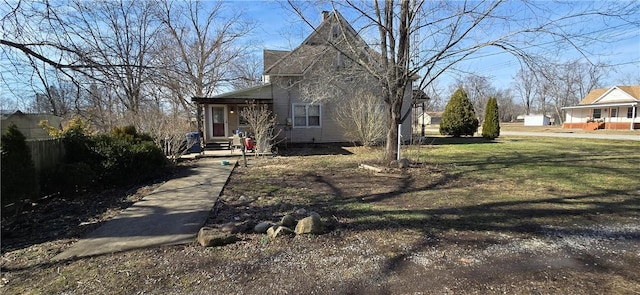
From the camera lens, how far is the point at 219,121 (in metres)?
16.8

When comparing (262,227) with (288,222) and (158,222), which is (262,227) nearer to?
(288,222)

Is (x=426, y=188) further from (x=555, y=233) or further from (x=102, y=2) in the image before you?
(x=102, y=2)

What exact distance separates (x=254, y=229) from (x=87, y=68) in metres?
3.59

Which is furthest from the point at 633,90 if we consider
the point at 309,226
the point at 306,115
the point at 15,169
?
the point at 15,169

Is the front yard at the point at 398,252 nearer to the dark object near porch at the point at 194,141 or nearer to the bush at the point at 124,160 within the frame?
the bush at the point at 124,160

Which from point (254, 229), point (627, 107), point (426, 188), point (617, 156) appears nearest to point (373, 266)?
point (254, 229)

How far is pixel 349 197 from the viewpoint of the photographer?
595 centimetres

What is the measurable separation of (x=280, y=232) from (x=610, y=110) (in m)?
45.0

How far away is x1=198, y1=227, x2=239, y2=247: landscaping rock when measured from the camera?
361 cm

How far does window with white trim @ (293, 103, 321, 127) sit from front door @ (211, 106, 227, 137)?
3.83m

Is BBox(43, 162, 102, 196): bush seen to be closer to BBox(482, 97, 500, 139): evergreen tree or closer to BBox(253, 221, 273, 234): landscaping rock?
BBox(253, 221, 273, 234): landscaping rock

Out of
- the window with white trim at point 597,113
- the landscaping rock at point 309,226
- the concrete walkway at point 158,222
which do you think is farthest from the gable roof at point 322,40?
the window with white trim at point 597,113

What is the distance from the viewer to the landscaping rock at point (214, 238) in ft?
11.8

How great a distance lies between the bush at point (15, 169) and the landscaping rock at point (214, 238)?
333cm
